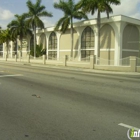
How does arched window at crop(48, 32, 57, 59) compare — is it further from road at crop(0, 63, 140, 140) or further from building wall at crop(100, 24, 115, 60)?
road at crop(0, 63, 140, 140)

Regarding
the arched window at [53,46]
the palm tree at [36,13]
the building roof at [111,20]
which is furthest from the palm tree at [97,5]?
the arched window at [53,46]

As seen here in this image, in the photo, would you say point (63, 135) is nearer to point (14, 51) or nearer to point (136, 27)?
point (136, 27)

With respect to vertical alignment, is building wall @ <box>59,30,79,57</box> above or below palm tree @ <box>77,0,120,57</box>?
below

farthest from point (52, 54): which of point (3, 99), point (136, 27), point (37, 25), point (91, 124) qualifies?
point (91, 124)

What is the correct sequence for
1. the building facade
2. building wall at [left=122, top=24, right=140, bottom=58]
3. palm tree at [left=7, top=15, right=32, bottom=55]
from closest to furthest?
the building facade < building wall at [left=122, top=24, right=140, bottom=58] < palm tree at [left=7, top=15, right=32, bottom=55]

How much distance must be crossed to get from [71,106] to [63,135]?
225cm

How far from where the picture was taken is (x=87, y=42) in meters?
35.5

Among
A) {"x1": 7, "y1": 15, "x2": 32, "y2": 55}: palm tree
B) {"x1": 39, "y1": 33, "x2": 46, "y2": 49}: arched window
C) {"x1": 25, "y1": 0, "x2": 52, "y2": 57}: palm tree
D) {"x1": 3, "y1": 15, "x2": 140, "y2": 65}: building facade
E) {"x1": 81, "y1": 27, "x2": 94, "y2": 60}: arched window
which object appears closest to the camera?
{"x1": 3, "y1": 15, "x2": 140, "y2": 65}: building facade

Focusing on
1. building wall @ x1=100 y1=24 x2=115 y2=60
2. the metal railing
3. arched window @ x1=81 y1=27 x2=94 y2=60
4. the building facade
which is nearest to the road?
the metal railing

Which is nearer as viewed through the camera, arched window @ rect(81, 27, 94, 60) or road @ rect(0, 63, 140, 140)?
road @ rect(0, 63, 140, 140)

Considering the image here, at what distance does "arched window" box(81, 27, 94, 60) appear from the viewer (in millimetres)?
34844

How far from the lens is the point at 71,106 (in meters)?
6.38

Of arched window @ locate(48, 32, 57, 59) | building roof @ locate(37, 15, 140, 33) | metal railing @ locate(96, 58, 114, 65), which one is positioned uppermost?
building roof @ locate(37, 15, 140, 33)

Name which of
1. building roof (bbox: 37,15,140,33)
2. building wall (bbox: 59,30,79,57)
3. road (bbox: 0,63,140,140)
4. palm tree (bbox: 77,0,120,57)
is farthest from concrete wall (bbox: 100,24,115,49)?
road (bbox: 0,63,140,140)
